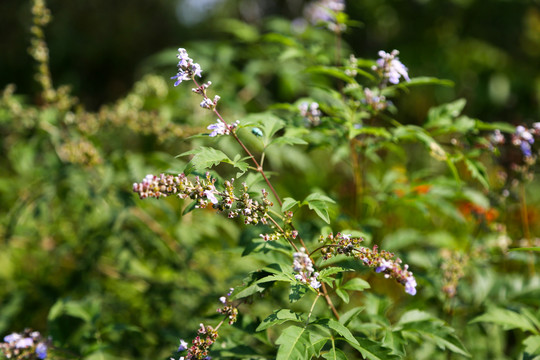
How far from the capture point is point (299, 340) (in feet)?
4.04

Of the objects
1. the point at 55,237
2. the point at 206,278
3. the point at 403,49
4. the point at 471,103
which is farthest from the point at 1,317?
the point at 471,103

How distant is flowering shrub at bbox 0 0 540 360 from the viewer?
1.33 meters

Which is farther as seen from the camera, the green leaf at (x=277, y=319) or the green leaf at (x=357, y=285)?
the green leaf at (x=357, y=285)

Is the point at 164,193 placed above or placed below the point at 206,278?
below

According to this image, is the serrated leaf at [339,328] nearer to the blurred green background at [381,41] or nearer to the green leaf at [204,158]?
the green leaf at [204,158]

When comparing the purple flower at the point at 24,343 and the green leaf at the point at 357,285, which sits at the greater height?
the purple flower at the point at 24,343

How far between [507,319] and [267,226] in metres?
1.07

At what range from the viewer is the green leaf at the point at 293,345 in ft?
3.88

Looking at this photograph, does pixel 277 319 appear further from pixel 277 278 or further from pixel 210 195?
pixel 210 195

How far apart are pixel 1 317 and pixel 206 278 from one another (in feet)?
3.61

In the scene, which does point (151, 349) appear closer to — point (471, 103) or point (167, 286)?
point (167, 286)

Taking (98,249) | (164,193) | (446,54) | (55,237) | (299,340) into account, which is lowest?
(299,340)

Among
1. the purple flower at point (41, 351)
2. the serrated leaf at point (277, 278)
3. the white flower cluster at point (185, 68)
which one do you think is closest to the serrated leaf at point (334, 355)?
the serrated leaf at point (277, 278)

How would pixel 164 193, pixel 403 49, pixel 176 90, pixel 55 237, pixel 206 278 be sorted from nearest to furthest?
pixel 164 193 < pixel 206 278 < pixel 176 90 < pixel 55 237 < pixel 403 49
